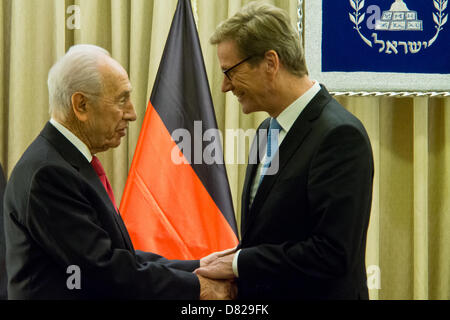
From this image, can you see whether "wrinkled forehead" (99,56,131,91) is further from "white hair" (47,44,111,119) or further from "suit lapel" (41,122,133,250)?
"suit lapel" (41,122,133,250)

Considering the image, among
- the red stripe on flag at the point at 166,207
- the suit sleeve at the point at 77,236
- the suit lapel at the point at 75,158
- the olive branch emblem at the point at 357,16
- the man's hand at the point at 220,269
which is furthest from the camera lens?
the olive branch emblem at the point at 357,16

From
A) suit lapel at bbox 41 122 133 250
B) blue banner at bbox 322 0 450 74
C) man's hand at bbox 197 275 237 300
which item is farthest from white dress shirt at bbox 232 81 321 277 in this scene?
blue banner at bbox 322 0 450 74

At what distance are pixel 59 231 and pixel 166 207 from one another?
1086 mm

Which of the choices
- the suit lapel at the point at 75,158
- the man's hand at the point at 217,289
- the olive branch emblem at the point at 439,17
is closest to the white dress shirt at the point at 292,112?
the man's hand at the point at 217,289

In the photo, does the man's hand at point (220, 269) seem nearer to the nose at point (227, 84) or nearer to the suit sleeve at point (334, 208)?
the suit sleeve at point (334, 208)

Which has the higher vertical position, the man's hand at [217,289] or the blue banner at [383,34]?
the blue banner at [383,34]

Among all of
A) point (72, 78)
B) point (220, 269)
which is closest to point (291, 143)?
point (220, 269)

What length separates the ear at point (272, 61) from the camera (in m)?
1.61

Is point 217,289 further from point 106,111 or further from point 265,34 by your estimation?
point 265,34

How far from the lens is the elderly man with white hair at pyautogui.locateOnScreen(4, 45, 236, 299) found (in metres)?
1.42

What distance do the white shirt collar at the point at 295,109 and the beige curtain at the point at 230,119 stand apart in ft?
3.99

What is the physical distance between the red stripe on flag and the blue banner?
98 cm

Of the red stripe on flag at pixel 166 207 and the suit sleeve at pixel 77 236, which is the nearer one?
the suit sleeve at pixel 77 236

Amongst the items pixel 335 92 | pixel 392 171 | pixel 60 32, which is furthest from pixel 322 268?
pixel 60 32
